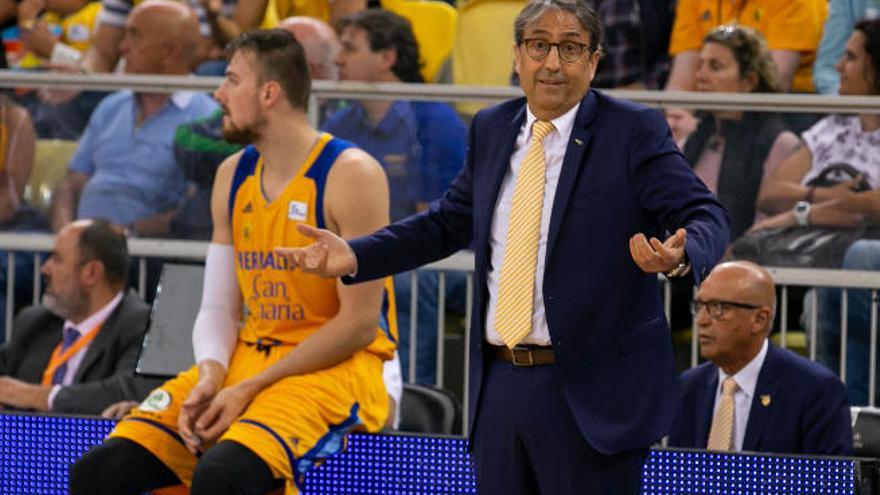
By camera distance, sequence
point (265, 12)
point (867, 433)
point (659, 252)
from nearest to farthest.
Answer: point (659, 252) < point (867, 433) < point (265, 12)

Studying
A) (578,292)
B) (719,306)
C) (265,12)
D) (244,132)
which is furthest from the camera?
(265,12)

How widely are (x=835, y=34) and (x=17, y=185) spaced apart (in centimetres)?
394

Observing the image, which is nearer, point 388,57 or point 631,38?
point 388,57

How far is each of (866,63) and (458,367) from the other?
2.29m

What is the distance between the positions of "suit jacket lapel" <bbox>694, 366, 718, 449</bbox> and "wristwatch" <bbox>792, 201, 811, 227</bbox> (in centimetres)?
93

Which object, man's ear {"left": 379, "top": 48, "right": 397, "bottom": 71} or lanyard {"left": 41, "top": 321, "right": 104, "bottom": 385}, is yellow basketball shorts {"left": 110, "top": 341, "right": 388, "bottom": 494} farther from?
man's ear {"left": 379, "top": 48, "right": 397, "bottom": 71}

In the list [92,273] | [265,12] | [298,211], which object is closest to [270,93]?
[298,211]

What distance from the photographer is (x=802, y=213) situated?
22.5 feet

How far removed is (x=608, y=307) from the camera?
4047mm

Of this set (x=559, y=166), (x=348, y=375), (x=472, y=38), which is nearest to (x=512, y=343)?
(x=559, y=166)

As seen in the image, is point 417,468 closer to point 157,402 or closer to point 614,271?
point 157,402

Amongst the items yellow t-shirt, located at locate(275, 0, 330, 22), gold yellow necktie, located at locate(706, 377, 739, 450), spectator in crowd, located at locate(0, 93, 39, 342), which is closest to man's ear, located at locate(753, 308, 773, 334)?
gold yellow necktie, located at locate(706, 377, 739, 450)

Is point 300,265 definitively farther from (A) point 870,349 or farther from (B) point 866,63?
(B) point 866,63

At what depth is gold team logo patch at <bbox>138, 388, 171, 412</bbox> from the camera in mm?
5223
